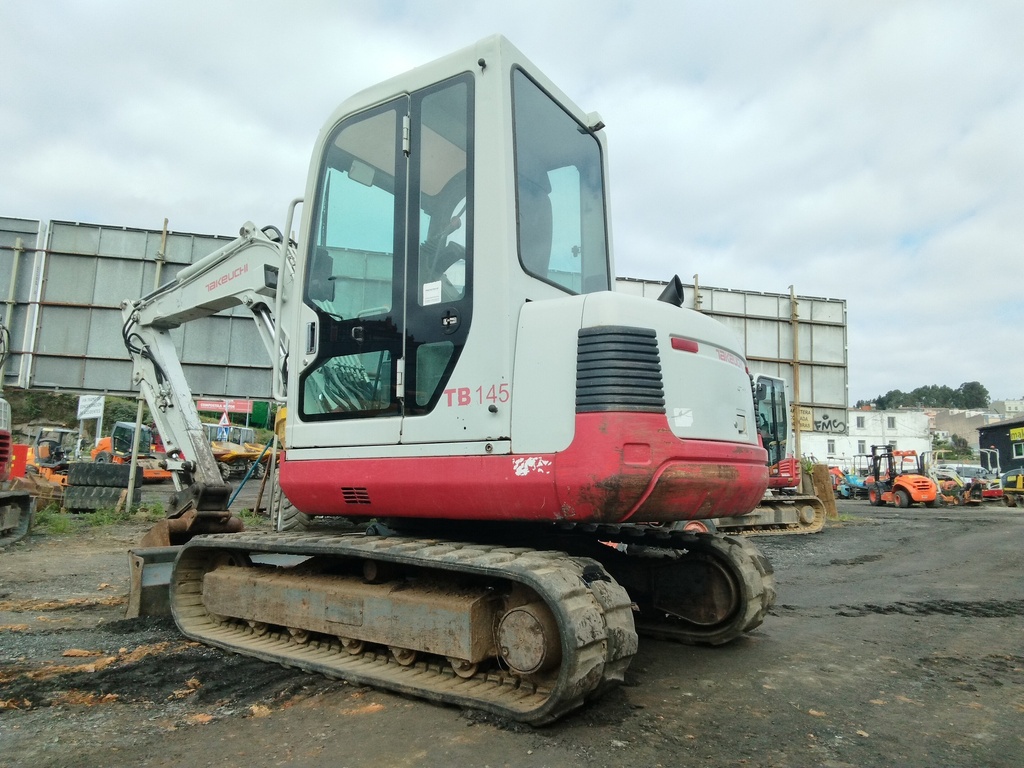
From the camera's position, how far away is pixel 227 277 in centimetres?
573

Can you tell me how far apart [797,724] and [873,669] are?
1346mm

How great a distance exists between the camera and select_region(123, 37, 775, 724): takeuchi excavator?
3.36 meters

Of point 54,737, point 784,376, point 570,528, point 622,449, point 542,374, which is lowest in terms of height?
point 54,737

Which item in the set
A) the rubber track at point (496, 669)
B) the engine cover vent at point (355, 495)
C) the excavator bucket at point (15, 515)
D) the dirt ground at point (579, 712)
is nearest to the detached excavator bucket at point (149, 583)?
the dirt ground at point (579, 712)

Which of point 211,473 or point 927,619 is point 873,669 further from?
point 211,473

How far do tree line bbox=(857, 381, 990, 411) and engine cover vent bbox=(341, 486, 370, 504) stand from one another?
154 metres

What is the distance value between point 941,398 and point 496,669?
165411 millimetres

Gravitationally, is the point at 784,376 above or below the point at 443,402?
above

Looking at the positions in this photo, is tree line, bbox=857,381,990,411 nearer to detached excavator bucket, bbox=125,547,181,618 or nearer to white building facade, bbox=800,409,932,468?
white building facade, bbox=800,409,932,468

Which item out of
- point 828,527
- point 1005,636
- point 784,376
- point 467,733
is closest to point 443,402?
point 467,733

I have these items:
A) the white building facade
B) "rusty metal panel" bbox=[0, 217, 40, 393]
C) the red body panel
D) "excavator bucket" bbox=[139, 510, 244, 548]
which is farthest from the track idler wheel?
the white building facade

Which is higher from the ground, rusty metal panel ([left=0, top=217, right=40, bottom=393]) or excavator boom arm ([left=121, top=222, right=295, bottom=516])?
rusty metal panel ([left=0, top=217, right=40, bottom=393])

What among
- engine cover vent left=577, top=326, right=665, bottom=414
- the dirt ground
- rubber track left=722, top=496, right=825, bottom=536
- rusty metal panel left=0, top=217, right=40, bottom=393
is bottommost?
the dirt ground

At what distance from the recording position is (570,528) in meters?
4.43
